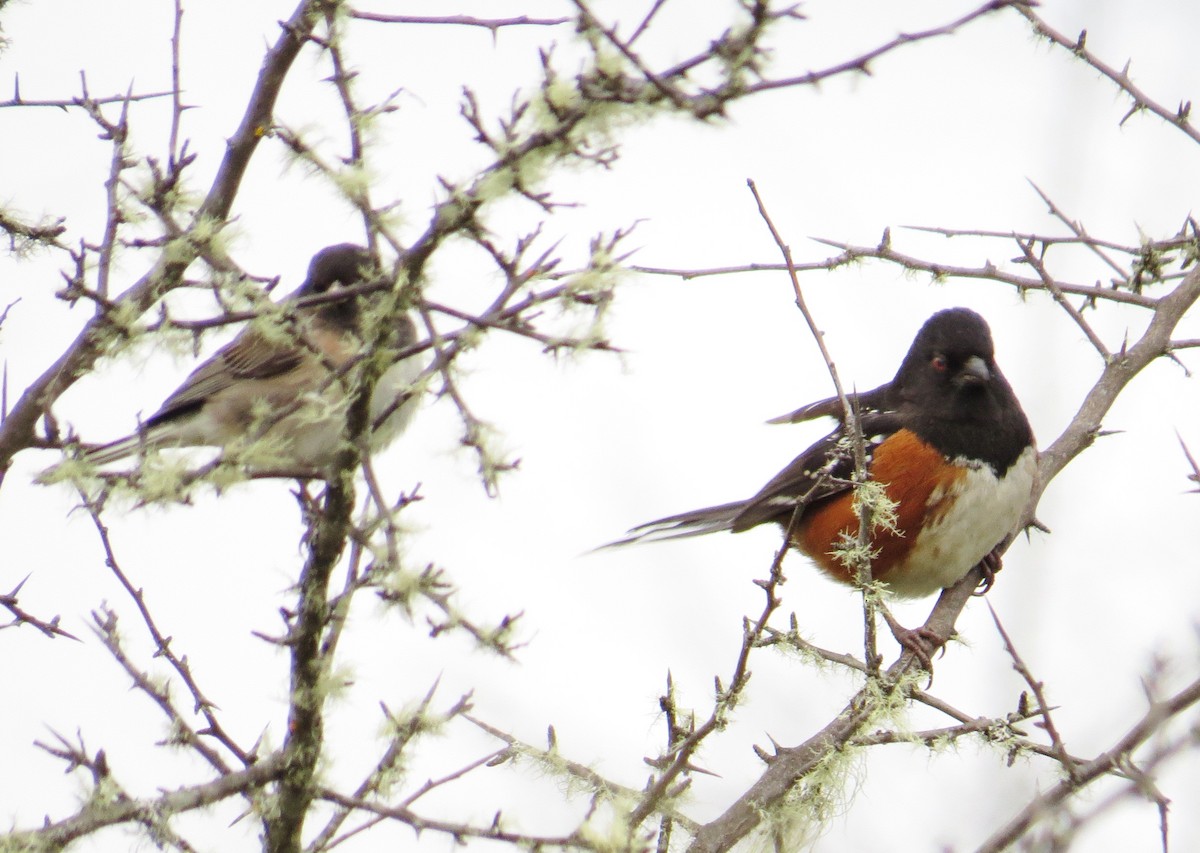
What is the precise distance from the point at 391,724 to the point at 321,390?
50cm

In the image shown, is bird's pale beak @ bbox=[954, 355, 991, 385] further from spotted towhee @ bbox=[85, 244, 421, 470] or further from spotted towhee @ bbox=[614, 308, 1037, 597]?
spotted towhee @ bbox=[85, 244, 421, 470]

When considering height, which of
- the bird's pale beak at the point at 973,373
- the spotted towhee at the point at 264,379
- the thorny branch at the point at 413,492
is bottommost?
the thorny branch at the point at 413,492

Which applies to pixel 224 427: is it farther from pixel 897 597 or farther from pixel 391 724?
pixel 391 724

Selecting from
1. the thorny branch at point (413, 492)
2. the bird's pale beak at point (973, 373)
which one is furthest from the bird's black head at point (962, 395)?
the thorny branch at point (413, 492)

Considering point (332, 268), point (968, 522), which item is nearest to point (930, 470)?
Answer: point (968, 522)

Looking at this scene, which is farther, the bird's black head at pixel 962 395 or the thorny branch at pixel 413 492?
the bird's black head at pixel 962 395

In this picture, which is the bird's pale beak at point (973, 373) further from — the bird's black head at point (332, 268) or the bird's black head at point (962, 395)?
the bird's black head at point (332, 268)

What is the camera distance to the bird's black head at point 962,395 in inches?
146

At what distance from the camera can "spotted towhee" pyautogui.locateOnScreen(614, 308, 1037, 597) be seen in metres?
3.61

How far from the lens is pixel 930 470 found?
378 cm

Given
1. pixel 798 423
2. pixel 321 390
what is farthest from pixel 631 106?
pixel 798 423

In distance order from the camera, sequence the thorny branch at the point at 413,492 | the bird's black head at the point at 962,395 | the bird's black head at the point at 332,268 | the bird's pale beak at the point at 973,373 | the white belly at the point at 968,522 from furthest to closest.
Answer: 1. the bird's black head at the point at 332,268
2. the bird's pale beak at the point at 973,373
3. the bird's black head at the point at 962,395
4. the white belly at the point at 968,522
5. the thorny branch at the point at 413,492

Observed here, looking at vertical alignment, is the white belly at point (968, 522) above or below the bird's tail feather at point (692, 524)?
below

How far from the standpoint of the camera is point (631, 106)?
1388mm
